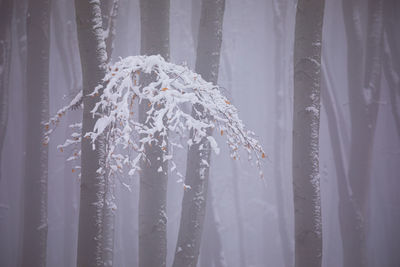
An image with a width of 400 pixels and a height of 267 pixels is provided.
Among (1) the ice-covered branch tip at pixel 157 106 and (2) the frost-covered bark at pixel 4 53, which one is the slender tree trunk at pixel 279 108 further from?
(2) the frost-covered bark at pixel 4 53

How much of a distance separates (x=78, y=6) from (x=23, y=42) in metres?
11.3

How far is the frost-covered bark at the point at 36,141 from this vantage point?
5.32 m

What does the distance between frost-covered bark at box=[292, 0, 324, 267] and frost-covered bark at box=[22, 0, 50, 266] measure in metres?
4.60

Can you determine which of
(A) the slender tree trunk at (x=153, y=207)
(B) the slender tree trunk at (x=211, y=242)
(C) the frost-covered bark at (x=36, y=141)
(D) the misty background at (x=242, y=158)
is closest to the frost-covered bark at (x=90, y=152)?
(A) the slender tree trunk at (x=153, y=207)

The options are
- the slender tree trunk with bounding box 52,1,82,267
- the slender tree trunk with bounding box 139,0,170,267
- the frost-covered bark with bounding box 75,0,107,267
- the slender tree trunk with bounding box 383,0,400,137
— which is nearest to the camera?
the frost-covered bark with bounding box 75,0,107,267

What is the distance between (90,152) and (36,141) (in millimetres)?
3338

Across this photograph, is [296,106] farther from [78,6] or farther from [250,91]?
[250,91]

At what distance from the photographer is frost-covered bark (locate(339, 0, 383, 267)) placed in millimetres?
6145

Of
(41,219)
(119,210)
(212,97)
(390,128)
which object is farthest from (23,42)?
(390,128)

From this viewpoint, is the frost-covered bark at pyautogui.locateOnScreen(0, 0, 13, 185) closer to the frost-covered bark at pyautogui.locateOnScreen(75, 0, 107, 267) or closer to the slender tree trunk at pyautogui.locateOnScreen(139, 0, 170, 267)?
the frost-covered bark at pyautogui.locateOnScreen(75, 0, 107, 267)

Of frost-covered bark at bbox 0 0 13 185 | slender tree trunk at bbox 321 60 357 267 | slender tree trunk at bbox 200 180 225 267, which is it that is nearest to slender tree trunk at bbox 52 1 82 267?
frost-covered bark at bbox 0 0 13 185

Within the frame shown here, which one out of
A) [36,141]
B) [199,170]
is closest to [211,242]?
[199,170]

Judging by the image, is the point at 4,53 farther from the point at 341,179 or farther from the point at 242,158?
the point at 341,179

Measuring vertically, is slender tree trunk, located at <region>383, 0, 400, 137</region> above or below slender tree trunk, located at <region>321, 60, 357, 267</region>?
above
